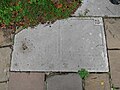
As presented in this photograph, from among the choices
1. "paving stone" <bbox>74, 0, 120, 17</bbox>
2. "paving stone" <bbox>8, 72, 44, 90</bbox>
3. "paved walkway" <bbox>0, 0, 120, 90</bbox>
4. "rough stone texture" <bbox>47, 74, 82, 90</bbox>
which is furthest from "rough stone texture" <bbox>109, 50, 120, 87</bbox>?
"paving stone" <bbox>8, 72, 44, 90</bbox>

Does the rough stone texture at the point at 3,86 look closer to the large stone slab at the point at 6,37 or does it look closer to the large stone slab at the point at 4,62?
the large stone slab at the point at 4,62

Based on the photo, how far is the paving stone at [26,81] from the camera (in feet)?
13.7

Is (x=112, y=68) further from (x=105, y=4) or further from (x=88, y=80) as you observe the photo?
(x=105, y=4)

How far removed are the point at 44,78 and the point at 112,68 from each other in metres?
1.03

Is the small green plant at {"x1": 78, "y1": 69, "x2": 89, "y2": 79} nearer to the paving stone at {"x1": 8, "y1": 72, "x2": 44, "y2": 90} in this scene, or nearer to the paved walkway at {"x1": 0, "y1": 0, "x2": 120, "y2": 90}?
the paved walkway at {"x1": 0, "y1": 0, "x2": 120, "y2": 90}

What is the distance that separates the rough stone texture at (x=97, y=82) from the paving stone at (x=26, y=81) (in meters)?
0.68

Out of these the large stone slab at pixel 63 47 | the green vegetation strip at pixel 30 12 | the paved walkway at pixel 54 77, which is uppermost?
the green vegetation strip at pixel 30 12

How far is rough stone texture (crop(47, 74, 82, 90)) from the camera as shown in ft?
13.6

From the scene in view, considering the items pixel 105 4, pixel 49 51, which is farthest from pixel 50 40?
pixel 105 4

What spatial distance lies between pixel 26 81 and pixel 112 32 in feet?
5.32

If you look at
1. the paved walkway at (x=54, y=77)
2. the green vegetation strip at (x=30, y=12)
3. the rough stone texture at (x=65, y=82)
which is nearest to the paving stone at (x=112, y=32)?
the paved walkway at (x=54, y=77)

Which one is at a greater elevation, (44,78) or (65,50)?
(65,50)

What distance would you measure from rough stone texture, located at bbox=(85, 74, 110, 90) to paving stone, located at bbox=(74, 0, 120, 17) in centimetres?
120

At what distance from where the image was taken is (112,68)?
4.35 metres
